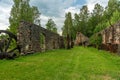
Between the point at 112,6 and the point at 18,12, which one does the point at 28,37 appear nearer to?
→ the point at 18,12

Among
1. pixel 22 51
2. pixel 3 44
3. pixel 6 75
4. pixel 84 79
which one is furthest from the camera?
pixel 22 51

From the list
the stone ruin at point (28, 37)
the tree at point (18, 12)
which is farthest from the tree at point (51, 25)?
the stone ruin at point (28, 37)

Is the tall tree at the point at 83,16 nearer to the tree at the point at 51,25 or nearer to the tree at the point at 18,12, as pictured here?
the tree at the point at 51,25

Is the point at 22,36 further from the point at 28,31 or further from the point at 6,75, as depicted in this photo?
the point at 6,75

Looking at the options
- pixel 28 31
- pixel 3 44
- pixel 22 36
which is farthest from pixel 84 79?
pixel 28 31

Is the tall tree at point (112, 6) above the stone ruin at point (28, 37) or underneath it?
above

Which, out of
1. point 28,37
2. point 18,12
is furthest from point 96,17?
point 28,37

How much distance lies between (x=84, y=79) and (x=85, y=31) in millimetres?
61628

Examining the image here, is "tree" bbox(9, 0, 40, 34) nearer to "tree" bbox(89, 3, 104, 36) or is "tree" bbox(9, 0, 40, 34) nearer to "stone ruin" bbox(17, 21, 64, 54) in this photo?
"stone ruin" bbox(17, 21, 64, 54)

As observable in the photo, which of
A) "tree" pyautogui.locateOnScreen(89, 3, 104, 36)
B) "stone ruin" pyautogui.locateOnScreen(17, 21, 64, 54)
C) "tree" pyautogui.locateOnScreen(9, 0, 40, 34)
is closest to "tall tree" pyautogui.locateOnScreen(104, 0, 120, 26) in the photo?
"tree" pyautogui.locateOnScreen(89, 3, 104, 36)

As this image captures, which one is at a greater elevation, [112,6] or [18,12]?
[112,6]

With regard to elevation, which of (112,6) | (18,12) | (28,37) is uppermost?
(112,6)

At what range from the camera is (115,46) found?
18109 millimetres

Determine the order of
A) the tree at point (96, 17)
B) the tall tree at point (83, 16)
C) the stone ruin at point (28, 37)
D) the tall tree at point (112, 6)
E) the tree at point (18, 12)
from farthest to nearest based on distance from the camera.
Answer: the tall tree at point (83, 16) < the tree at point (96, 17) < the tall tree at point (112, 6) < the tree at point (18, 12) < the stone ruin at point (28, 37)
